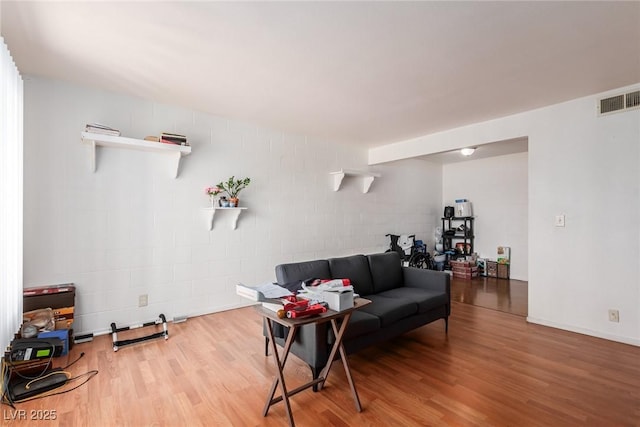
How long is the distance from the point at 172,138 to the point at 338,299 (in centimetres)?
265

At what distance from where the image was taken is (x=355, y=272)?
3217 mm

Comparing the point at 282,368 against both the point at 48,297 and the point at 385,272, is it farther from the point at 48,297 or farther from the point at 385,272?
the point at 48,297

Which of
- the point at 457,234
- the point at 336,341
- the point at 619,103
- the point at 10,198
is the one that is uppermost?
the point at 619,103

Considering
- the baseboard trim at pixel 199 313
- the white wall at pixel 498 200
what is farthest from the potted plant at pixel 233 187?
the white wall at pixel 498 200

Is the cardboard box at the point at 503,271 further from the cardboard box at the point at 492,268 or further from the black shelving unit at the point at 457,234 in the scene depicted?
the black shelving unit at the point at 457,234

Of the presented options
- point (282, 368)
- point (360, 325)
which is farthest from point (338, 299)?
point (360, 325)

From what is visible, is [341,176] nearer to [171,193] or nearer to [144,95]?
[171,193]

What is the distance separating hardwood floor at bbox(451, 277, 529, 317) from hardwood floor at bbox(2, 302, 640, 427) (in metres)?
0.92

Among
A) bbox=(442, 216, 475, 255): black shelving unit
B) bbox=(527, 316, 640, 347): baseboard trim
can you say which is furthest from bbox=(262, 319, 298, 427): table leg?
bbox=(442, 216, 475, 255): black shelving unit

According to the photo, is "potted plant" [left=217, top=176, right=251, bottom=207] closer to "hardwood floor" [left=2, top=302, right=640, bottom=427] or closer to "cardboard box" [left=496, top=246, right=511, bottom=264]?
"hardwood floor" [left=2, top=302, right=640, bottom=427]

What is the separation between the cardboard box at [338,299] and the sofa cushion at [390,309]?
2.49ft

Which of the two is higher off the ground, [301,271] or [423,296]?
[301,271]

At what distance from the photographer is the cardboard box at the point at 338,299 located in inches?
74.6

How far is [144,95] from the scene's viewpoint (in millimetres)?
3289
